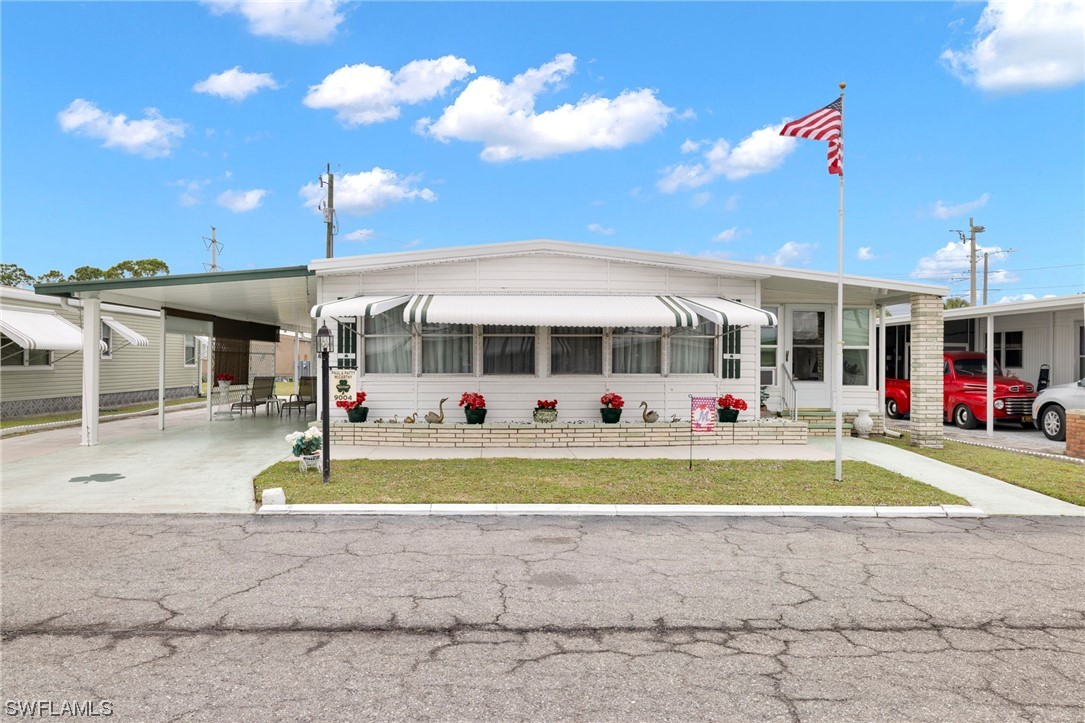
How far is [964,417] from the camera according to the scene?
53.1ft

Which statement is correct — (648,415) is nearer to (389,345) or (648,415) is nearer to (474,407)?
(474,407)

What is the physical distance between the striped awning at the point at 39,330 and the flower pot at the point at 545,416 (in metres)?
11.6

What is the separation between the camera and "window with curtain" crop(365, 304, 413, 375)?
1220 centimetres

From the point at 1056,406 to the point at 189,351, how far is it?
25916 mm

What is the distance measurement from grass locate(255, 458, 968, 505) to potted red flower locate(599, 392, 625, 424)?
1788 mm

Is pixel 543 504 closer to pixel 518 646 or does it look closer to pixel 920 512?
pixel 518 646

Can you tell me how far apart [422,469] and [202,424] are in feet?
30.7

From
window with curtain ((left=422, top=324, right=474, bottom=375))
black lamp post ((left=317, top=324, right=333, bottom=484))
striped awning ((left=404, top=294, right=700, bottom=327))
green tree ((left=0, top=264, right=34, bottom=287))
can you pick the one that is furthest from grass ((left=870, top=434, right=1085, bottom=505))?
green tree ((left=0, top=264, right=34, bottom=287))

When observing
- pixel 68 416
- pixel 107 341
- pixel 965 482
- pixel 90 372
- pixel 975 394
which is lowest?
pixel 965 482

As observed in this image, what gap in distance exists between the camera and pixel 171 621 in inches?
165

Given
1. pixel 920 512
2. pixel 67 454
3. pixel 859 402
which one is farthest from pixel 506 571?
pixel 859 402

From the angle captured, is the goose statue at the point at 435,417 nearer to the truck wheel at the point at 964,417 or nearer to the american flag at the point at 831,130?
the american flag at the point at 831,130

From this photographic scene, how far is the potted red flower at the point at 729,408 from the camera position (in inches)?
477

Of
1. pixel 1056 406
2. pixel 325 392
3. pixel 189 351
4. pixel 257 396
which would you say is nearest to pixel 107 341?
pixel 189 351
